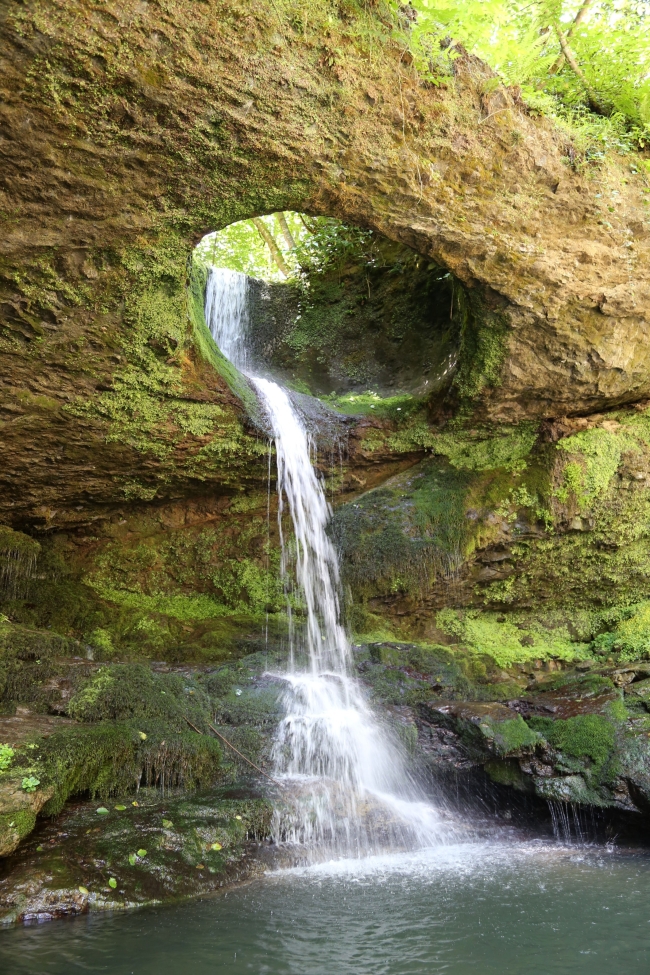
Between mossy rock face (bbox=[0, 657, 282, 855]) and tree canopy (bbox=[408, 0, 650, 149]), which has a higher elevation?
tree canopy (bbox=[408, 0, 650, 149])

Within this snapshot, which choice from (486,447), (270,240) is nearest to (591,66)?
(486,447)

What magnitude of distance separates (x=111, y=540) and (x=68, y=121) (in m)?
5.94

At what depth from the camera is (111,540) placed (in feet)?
31.5

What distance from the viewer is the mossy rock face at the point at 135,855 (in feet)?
13.0

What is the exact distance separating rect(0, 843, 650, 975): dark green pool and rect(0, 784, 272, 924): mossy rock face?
159mm

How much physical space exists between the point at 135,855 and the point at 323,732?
8.27 ft

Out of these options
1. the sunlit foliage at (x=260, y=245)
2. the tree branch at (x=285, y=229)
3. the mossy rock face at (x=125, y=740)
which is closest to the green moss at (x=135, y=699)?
the mossy rock face at (x=125, y=740)

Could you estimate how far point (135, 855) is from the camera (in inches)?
170

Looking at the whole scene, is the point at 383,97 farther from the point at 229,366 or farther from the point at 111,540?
the point at 111,540

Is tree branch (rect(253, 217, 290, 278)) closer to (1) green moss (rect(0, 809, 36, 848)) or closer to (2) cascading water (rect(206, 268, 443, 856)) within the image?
(2) cascading water (rect(206, 268, 443, 856))

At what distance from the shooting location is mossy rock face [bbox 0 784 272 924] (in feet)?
13.0

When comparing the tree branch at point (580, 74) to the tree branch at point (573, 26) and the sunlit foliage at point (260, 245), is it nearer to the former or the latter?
the tree branch at point (573, 26)

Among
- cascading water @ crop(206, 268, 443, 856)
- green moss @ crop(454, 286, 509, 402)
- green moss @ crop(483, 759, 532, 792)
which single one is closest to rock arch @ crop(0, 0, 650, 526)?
green moss @ crop(454, 286, 509, 402)

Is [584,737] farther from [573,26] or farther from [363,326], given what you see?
[573,26]
